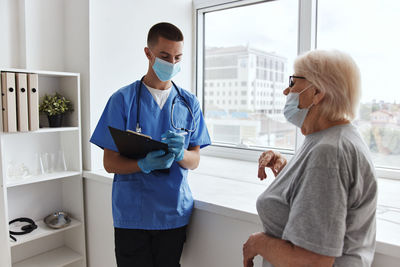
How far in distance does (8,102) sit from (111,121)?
671 millimetres

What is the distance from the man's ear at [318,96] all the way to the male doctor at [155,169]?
2.01ft

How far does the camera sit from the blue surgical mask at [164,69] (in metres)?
1.37

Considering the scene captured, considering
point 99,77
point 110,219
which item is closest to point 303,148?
point 110,219

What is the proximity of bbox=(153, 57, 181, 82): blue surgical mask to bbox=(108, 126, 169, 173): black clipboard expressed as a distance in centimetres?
32

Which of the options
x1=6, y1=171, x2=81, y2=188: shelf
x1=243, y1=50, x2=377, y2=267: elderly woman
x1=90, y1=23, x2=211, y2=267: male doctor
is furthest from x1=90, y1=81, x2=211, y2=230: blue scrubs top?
x1=6, y1=171, x2=81, y2=188: shelf

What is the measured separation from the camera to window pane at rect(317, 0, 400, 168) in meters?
1.81

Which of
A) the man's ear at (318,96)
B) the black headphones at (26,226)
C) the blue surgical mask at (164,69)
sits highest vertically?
the blue surgical mask at (164,69)

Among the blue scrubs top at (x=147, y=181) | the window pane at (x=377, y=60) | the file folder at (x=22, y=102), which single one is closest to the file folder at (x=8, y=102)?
the file folder at (x=22, y=102)

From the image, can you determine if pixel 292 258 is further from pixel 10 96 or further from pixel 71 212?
pixel 71 212

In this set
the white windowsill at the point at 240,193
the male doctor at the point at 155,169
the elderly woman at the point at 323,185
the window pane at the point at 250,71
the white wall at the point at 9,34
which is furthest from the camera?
the window pane at the point at 250,71

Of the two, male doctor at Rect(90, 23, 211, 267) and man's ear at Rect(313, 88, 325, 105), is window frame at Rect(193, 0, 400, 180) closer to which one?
male doctor at Rect(90, 23, 211, 267)

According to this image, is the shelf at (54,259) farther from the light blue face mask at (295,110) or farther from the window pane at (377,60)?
the window pane at (377,60)

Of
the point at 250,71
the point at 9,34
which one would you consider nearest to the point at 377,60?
the point at 250,71

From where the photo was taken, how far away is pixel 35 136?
2051mm
